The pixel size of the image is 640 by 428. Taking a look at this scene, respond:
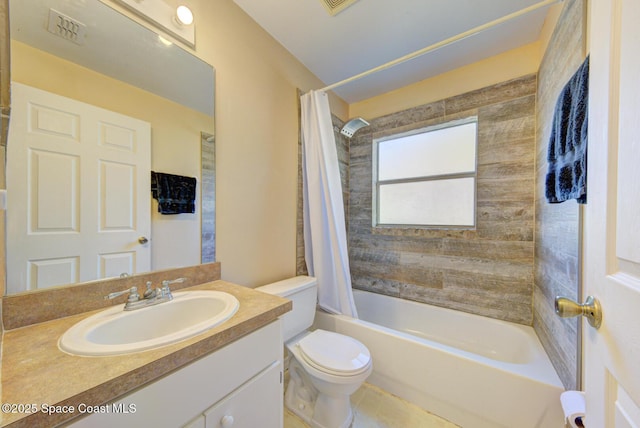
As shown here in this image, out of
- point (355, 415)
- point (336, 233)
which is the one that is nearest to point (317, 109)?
point (336, 233)

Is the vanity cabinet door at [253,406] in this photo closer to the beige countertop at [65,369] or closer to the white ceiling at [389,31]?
the beige countertop at [65,369]

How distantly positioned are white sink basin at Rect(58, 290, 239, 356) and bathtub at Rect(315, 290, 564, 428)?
101 centimetres

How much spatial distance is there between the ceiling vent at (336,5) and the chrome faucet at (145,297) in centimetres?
176

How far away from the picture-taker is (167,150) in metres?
1.13

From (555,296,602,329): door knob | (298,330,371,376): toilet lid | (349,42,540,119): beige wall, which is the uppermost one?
(349,42,540,119): beige wall

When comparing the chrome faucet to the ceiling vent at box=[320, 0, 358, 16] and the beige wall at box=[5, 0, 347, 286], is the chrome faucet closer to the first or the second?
the beige wall at box=[5, 0, 347, 286]

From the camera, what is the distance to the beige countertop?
43cm

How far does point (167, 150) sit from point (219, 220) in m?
0.44

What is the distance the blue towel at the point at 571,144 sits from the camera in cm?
80

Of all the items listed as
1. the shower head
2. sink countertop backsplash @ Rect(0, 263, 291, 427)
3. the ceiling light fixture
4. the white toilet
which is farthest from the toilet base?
the ceiling light fixture

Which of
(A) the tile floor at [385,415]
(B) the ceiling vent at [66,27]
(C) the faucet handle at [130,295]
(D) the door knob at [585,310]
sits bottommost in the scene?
(A) the tile floor at [385,415]

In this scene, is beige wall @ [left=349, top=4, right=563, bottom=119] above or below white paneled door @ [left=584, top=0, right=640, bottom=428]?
above

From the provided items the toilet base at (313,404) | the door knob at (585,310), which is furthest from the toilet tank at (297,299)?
the door knob at (585,310)

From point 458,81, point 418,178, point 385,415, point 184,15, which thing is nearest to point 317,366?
point 385,415
